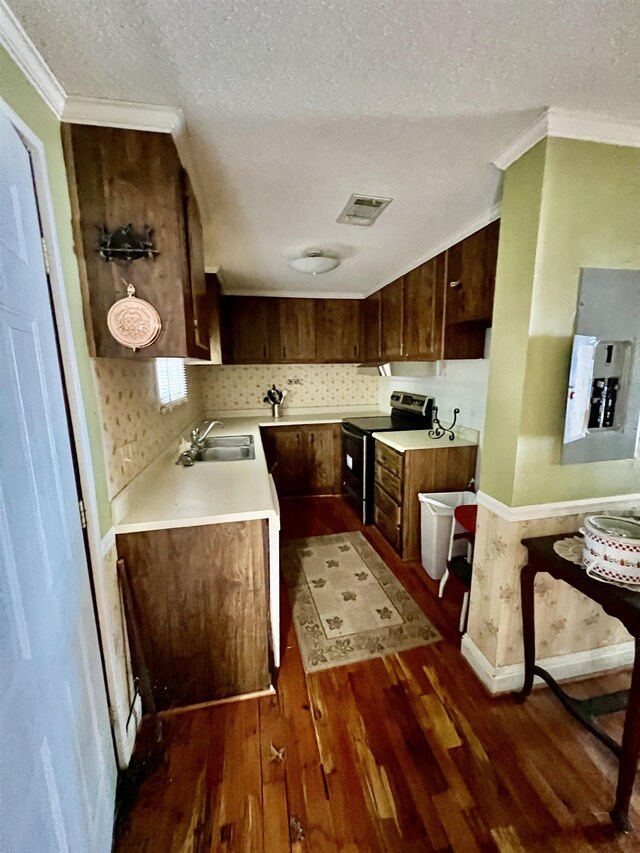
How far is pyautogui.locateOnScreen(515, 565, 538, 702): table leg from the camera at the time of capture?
1.37m

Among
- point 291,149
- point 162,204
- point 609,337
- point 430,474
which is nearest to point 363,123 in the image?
point 291,149

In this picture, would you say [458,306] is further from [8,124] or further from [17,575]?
[17,575]

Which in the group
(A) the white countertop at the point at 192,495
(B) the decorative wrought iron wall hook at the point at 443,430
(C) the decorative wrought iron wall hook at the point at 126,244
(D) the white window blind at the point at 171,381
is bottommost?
(A) the white countertop at the point at 192,495

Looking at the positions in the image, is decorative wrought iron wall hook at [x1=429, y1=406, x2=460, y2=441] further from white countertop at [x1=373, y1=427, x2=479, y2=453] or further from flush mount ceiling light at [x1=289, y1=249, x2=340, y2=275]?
flush mount ceiling light at [x1=289, y1=249, x2=340, y2=275]

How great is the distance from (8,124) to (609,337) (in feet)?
6.44

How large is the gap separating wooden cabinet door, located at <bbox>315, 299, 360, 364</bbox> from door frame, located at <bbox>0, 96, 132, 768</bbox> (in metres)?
3.03

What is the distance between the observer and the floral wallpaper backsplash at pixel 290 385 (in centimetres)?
399

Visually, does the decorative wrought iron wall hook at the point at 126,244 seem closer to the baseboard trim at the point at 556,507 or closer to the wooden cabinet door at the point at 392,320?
the baseboard trim at the point at 556,507

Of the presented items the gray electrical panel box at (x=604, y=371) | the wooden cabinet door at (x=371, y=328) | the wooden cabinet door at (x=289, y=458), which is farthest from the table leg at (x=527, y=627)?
the wooden cabinet door at (x=289, y=458)

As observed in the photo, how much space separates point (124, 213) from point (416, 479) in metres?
2.26

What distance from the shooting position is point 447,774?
121 centimetres

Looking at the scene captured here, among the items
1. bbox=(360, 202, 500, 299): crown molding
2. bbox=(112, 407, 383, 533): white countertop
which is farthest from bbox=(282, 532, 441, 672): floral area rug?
bbox=(360, 202, 500, 299): crown molding

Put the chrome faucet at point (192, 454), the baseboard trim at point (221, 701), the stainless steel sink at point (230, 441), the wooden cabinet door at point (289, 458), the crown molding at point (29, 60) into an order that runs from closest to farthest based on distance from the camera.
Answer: the crown molding at point (29, 60)
the baseboard trim at point (221, 701)
the chrome faucet at point (192, 454)
the stainless steel sink at point (230, 441)
the wooden cabinet door at point (289, 458)

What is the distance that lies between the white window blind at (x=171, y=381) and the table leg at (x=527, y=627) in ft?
7.03
